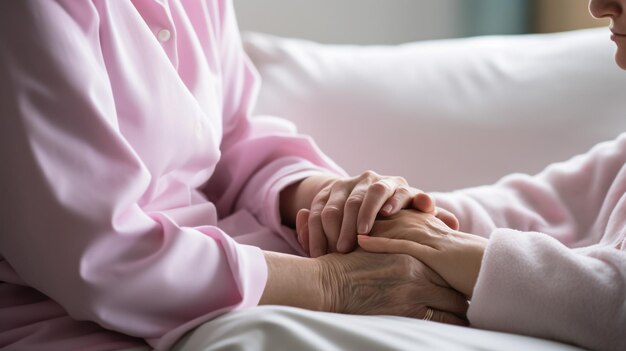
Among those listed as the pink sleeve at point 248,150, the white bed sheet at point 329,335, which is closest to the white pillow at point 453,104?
the pink sleeve at point 248,150

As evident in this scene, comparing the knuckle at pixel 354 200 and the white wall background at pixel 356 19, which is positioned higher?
the knuckle at pixel 354 200

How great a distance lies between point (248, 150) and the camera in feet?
4.31

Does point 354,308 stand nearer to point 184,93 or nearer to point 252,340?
point 252,340

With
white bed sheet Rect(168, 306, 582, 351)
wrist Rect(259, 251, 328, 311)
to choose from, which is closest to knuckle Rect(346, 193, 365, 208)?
wrist Rect(259, 251, 328, 311)

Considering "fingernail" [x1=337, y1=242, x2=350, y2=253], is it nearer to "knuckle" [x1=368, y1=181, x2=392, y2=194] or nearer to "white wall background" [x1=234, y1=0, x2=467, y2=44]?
"knuckle" [x1=368, y1=181, x2=392, y2=194]

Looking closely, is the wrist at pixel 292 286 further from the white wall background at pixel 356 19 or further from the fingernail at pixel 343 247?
the white wall background at pixel 356 19

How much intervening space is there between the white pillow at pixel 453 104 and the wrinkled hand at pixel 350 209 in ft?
1.24

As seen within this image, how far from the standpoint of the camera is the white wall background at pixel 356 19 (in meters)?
2.20

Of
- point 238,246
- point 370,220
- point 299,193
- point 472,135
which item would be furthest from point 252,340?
point 472,135

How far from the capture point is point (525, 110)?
1501 millimetres

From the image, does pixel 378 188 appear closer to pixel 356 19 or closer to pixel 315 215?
pixel 315 215

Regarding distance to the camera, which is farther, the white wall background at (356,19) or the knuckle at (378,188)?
the white wall background at (356,19)

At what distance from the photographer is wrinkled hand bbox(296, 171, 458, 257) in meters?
1.04

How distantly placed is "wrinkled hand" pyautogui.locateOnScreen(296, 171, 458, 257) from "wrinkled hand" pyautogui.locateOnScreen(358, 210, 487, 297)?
0.06 ft
